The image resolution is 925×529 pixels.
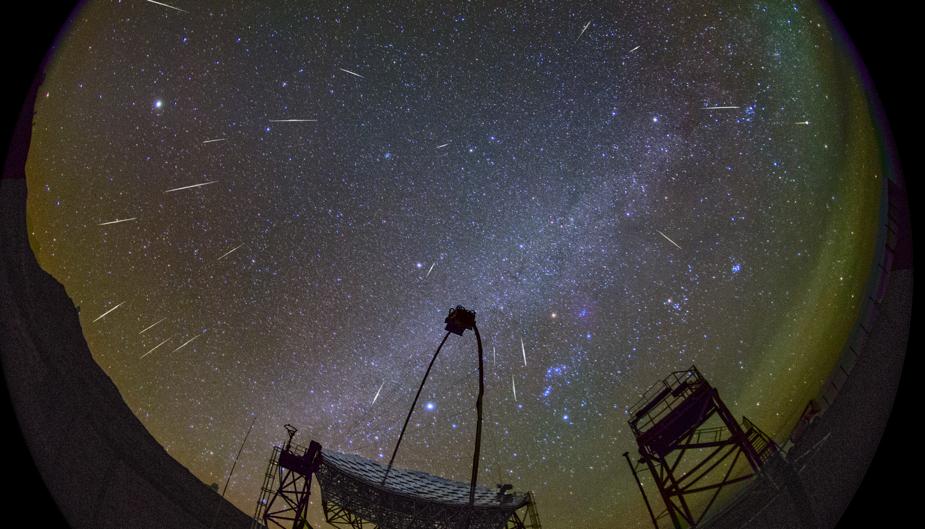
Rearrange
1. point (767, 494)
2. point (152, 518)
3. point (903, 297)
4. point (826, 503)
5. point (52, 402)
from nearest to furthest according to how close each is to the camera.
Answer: point (903, 297), point (826, 503), point (52, 402), point (767, 494), point (152, 518)

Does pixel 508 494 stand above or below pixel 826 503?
above

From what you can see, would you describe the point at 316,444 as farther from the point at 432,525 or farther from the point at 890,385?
the point at 890,385

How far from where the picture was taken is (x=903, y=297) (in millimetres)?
6520

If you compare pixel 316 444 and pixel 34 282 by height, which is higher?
pixel 34 282

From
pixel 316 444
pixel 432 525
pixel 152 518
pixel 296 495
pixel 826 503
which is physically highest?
pixel 152 518

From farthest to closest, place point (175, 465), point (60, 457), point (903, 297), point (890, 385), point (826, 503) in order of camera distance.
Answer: point (175, 465), point (60, 457), point (826, 503), point (903, 297), point (890, 385)

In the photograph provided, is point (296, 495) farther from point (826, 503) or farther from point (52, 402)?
point (826, 503)

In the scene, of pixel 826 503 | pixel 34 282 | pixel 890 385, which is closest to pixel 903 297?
pixel 890 385

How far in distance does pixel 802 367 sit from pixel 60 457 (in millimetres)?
27210

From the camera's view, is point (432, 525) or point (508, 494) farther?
point (508, 494)

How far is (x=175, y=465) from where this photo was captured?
3103 centimetres

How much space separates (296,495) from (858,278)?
1965 centimetres

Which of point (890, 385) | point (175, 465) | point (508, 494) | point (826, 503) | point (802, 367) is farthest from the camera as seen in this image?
point (175, 465)

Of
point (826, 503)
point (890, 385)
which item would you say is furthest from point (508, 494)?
point (890, 385)
